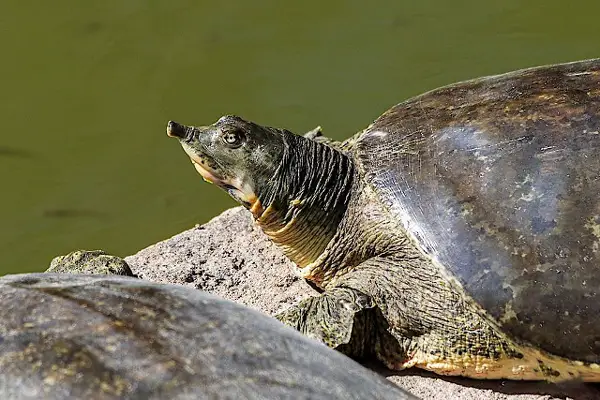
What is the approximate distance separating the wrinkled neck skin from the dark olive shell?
0.73 ft

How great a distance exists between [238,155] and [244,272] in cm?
61

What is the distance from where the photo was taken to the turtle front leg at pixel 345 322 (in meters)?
3.15

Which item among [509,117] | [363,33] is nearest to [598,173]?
[509,117]

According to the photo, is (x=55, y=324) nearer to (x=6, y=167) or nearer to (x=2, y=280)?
(x=2, y=280)

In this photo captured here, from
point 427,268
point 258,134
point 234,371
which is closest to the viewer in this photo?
point 234,371

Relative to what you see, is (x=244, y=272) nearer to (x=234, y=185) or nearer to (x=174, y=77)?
(x=234, y=185)

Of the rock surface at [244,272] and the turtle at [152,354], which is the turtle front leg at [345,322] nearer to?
the rock surface at [244,272]

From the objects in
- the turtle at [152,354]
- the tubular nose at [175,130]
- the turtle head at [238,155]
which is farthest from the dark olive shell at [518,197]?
the turtle at [152,354]

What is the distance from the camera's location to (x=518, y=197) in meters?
3.00

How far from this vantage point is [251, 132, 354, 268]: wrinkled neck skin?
3631mm

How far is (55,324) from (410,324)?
1594mm

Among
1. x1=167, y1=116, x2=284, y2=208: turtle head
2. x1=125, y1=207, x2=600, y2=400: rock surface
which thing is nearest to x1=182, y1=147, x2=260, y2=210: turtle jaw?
x1=167, y1=116, x2=284, y2=208: turtle head

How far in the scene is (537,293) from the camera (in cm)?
288

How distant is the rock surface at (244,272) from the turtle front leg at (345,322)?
13 centimetres
